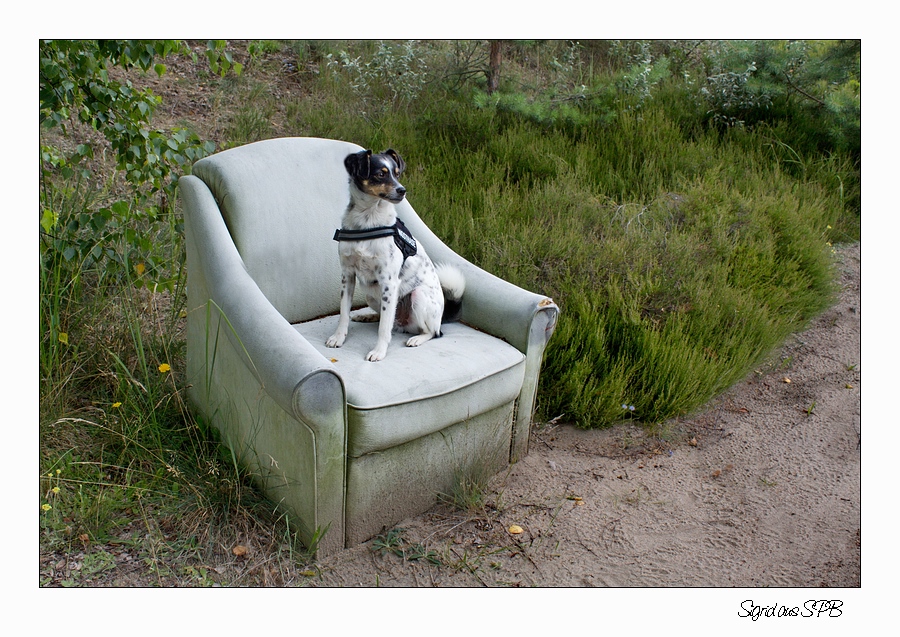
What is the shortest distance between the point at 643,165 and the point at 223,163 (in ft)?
11.3

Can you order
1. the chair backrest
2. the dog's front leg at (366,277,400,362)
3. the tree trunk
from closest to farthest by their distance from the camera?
the dog's front leg at (366,277,400,362), the chair backrest, the tree trunk

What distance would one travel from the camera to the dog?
2639 millimetres

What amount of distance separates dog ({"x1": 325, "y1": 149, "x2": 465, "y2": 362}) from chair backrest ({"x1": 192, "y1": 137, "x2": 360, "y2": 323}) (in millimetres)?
292

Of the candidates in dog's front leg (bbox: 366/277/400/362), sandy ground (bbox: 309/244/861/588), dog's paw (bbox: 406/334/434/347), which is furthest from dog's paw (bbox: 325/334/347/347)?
sandy ground (bbox: 309/244/861/588)

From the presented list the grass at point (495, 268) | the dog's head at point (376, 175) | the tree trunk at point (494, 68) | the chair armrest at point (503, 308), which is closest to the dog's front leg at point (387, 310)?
the dog's head at point (376, 175)

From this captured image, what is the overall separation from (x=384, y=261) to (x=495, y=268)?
1442 millimetres

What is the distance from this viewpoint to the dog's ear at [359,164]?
2.61m

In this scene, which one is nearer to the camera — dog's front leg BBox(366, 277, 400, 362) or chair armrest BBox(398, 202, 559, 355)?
dog's front leg BBox(366, 277, 400, 362)

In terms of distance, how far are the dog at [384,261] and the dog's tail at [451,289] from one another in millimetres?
97

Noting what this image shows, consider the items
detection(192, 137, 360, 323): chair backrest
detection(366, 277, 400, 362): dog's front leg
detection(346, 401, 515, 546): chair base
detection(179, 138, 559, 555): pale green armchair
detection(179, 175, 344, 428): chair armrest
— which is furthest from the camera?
detection(192, 137, 360, 323): chair backrest

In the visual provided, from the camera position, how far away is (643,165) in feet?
17.5

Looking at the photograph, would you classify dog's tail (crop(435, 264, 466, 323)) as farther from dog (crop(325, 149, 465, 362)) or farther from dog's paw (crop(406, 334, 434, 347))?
dog's paw (crop(406, 334, 434, 347))

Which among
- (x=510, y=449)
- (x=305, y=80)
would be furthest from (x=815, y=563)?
(x=305, y=80)

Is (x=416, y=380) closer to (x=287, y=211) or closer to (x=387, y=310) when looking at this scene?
(x=387, y=310)
